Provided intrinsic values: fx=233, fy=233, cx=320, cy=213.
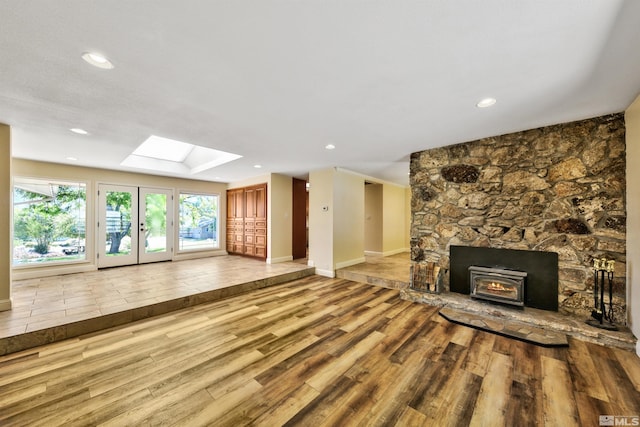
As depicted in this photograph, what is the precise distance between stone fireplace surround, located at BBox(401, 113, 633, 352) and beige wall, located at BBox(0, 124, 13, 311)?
217 inches

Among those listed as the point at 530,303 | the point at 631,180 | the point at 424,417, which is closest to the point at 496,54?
the point at 631,180

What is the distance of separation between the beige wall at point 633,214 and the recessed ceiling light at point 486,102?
4.61 ft

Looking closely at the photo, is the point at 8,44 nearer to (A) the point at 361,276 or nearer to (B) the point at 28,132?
(B) the point at 28,132

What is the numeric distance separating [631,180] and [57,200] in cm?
925

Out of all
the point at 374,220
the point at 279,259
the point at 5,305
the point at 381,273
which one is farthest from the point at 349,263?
the point at 5,305

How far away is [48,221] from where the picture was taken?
4.86 meters

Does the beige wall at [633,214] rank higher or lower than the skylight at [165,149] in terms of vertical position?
lower

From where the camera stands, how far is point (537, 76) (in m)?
1.91

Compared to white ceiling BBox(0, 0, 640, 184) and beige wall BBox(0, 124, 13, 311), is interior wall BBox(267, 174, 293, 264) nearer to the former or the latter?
white ceiling BBox(0, 0, 640, 184)

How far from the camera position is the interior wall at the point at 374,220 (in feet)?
23.7

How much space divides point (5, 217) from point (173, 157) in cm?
331

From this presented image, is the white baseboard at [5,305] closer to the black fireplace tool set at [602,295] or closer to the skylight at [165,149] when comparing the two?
the skylight at [165,149]

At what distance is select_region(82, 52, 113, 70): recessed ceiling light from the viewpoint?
1662 mm

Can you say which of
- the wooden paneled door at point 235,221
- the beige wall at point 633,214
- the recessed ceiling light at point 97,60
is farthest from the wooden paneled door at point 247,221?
the beige wall at point 633,214
